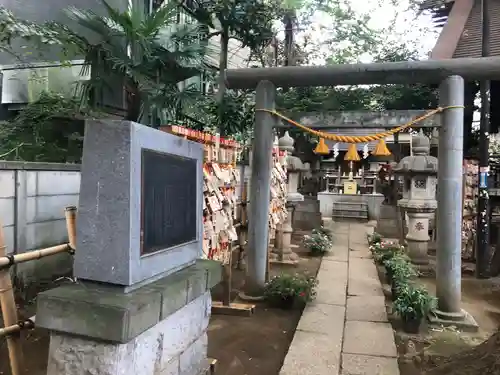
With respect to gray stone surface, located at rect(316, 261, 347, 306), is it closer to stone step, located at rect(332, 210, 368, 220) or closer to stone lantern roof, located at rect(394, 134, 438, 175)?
stone lantern roof, located at rect(394, 134, 438, 175)

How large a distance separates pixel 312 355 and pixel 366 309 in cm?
196

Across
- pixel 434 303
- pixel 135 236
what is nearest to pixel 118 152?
pixel 135 236

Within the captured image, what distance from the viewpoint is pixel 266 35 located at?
25.7 feet

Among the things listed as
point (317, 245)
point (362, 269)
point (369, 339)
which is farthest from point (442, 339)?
point (317, 245)

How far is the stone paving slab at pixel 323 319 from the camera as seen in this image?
4.99 meters

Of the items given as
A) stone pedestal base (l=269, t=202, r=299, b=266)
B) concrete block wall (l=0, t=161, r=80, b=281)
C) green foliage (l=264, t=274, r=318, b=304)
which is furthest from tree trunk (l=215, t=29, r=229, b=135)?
stone pedestal base (l=269, t=202, r=299, b=266)

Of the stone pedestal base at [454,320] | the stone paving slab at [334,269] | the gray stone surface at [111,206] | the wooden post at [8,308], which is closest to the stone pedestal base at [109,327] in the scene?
the gray stone surface at [111,206]

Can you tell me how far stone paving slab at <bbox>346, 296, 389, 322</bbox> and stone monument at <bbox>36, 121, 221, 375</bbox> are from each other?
133 inches

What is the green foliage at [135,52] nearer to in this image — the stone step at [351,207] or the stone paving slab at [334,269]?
the stone paving slab at [334,269]

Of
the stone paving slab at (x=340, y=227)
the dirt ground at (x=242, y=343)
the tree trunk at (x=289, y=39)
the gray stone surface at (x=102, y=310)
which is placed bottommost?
the dirt ground at (x=242, y=343)

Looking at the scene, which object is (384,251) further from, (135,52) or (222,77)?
(135,52)

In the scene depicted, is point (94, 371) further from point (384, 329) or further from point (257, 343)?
point (384, 329)

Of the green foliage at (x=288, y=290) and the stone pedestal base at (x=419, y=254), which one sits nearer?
the green foliage at (x=288, y=290)

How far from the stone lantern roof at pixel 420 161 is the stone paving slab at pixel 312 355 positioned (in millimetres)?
5556
